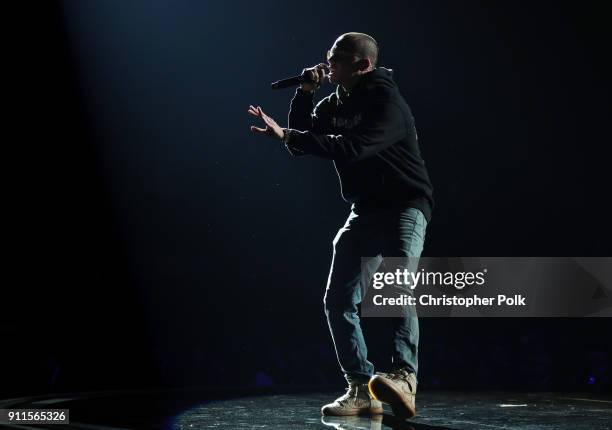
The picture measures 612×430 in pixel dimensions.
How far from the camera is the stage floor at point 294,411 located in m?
1.77

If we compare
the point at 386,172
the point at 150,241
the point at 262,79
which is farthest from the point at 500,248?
the point at 386,172

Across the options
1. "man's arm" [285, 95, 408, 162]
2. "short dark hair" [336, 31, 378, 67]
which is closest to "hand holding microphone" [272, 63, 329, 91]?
"short dark hair" [336, 31, 378, 67]

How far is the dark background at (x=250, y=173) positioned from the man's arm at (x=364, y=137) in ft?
10.2

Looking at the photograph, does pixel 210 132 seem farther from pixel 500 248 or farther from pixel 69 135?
pixel 500 248

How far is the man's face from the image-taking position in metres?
2.14

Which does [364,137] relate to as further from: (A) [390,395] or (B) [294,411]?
(B) [294,411]

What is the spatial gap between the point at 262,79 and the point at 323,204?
1.09m

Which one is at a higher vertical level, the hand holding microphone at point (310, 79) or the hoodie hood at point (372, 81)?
the hand holding microphone at point (310, 79)

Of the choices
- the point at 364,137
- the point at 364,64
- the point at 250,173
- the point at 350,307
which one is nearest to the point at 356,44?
the point at 364,64

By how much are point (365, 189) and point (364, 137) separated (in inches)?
7.1

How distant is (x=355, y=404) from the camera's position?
201cm

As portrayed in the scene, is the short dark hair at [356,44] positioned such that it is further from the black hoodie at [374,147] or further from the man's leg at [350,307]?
the man's leg at [350,307]

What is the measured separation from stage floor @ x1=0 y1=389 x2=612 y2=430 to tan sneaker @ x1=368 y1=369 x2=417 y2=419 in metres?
0.04

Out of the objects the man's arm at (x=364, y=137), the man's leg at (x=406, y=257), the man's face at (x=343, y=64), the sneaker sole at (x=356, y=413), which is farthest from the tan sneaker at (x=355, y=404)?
the man's face at (x=343, y=64)
